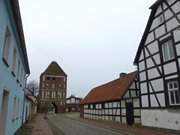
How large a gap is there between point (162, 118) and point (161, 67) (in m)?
3.54

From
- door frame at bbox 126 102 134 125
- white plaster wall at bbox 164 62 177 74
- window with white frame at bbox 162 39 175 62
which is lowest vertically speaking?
door frame at bbox 126 102 134 125

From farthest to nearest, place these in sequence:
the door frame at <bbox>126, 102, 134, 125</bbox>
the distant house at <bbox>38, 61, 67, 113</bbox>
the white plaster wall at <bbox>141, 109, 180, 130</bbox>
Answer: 1. the distant house at <bbox>38, 61, 67, 113</bbox>
2. the door frame at <bbox>126, 102, 134, 125</bbox>
3. the white plaster wall at <bbox>141, 109, 180, 130</bbox>

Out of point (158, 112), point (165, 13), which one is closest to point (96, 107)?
point (158, 112)

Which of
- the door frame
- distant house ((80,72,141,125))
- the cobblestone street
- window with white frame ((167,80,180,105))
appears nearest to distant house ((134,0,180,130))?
window with white frame ((167,80,180,105))

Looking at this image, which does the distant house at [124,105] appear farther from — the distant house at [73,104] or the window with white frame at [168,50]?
the distant house at [73,104]

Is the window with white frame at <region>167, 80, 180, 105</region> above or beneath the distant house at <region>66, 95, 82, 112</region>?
above

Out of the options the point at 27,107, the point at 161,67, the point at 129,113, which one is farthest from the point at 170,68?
the point at 27,107

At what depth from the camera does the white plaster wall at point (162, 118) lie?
38.3ft

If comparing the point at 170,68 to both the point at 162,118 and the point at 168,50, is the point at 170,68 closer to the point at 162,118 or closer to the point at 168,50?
the point at 168,50

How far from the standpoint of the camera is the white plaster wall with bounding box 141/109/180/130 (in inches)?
460

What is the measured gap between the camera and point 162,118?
1287 cm

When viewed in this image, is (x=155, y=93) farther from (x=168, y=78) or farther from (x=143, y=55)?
(x=143, y=55)

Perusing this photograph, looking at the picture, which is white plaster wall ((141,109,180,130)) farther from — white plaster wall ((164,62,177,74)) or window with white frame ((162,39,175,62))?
window with white frame ((162,39,175,62))

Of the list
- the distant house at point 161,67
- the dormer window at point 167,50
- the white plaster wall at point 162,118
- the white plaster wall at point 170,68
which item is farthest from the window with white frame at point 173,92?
the dormer window at point 167,50
